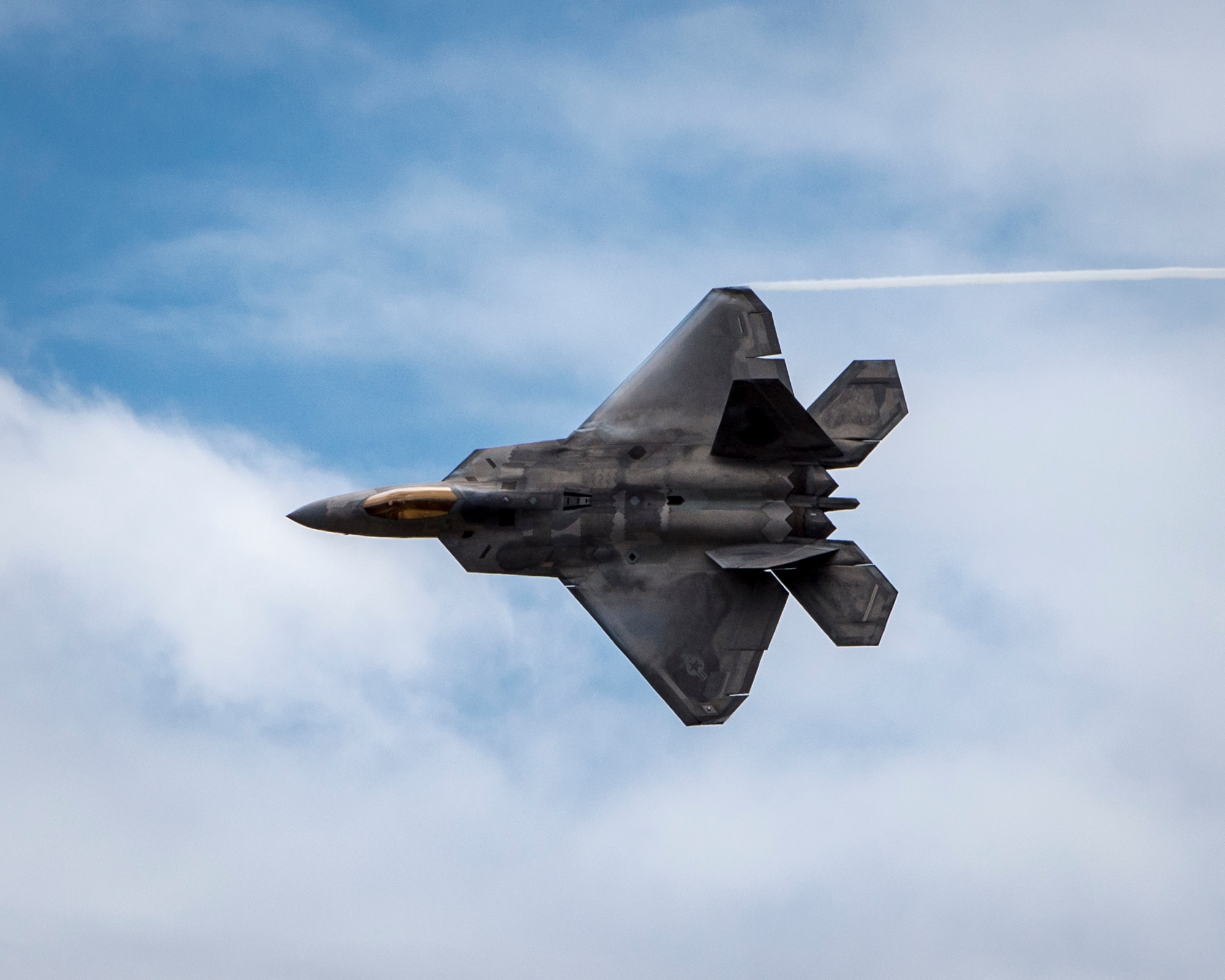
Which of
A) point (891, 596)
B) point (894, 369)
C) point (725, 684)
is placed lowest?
point (725, 684)

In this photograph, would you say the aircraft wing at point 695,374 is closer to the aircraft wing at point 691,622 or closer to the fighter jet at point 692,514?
the fighter jet at point 692,514

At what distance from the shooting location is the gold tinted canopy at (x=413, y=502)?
28.2 metres

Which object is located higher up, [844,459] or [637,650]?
[844,459]

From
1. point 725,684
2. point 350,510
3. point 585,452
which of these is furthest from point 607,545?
point 350,510

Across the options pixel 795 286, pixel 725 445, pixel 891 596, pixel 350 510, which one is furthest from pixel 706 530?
pixel 350 510

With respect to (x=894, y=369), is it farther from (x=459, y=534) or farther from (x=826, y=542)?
(x=459, y=534)

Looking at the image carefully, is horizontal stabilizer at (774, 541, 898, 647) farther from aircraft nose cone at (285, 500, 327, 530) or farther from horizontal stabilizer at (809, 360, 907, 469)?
aircraft nose cone at (285, 500, 327, 530)

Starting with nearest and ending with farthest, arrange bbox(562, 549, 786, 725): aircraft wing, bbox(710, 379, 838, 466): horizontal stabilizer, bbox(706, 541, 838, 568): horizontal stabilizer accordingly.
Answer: bbox(706, 541, 838, 568): horizontal stabilizer
bbox(710, 379, 838, 466): horizontal stabilizer
bbox(562, 549, 786, 725): aircraft wing

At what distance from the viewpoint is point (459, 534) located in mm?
28484

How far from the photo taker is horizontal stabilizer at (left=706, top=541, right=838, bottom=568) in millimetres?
26859

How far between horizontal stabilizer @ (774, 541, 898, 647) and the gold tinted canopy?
760 cm

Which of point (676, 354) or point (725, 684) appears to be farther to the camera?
point (676, 354)

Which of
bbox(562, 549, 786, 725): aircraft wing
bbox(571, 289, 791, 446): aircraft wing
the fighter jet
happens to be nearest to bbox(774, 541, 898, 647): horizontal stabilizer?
the fighter jet

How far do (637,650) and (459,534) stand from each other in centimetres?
465
